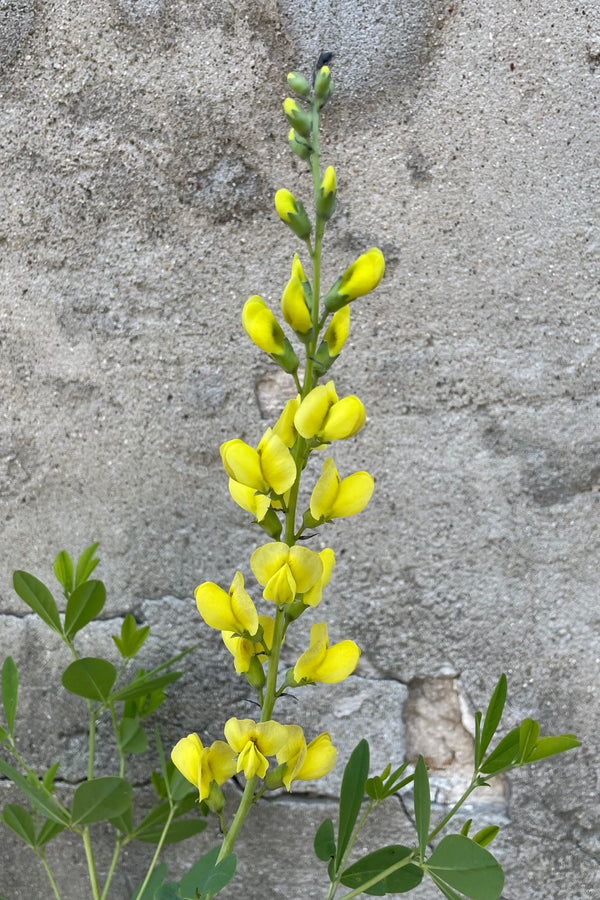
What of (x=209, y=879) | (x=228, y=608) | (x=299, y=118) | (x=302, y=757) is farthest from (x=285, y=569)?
(x=299, y=118)

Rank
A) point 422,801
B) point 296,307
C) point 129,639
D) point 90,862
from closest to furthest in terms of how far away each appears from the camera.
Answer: point 296,307 < point 422,801 < point 90,862 < point 129,639

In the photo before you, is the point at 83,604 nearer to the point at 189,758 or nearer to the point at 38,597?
the point at 38,597

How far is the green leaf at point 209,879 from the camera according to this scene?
0.65m

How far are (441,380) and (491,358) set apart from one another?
0.25 ft

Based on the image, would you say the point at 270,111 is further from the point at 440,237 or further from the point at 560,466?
the point at 560,466

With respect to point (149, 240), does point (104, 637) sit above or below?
below

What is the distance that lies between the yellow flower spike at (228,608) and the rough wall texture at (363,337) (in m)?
0.39

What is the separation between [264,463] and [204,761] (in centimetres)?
29

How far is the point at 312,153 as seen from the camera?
0.64 metres

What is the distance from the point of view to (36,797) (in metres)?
0.78

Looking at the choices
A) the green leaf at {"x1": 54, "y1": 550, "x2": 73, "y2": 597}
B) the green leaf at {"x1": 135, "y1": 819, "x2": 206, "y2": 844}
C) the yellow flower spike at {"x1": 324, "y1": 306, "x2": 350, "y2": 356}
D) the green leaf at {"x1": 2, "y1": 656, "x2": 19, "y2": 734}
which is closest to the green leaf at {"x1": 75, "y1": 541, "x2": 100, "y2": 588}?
the green leaf at {"x1": 54, "y1": 550, "x2": 73, "y2": 597}

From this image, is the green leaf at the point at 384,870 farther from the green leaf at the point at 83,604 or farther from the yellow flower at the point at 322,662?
the green leaf at the point at 83,604

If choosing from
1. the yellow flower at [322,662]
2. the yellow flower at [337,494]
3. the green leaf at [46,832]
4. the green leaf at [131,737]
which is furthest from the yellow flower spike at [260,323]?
the green leaf at [46,832]

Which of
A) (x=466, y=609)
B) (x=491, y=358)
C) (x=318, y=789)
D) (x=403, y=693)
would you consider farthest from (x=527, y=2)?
(x=318, y=789)
